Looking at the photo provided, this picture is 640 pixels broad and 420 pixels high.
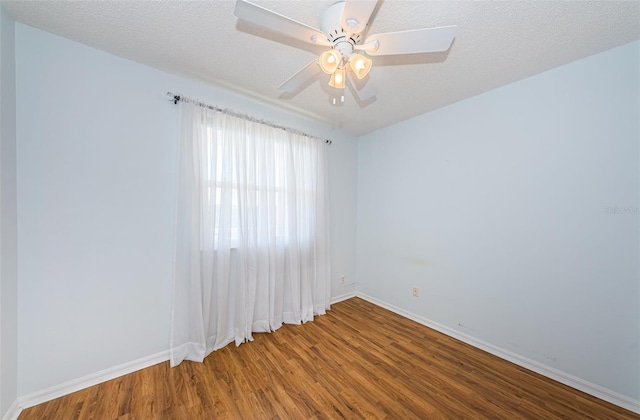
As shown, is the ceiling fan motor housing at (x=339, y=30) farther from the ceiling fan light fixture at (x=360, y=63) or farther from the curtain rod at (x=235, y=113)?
the curtain rod at (x=235, y=113)

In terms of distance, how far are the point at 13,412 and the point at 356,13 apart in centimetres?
308

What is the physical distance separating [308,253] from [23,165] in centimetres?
242

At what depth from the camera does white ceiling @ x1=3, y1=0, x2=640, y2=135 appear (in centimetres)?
132

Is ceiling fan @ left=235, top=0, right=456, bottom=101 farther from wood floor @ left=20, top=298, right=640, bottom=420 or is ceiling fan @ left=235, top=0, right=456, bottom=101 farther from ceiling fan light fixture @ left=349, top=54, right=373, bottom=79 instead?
wood floor @ left=20, top=298, right=640, bottom=420

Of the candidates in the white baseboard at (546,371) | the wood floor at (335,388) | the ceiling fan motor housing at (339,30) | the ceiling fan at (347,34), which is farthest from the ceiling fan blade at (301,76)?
the white baseboard at (546,371)

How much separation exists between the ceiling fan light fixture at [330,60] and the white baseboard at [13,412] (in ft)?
9.20

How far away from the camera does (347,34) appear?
1.25 m

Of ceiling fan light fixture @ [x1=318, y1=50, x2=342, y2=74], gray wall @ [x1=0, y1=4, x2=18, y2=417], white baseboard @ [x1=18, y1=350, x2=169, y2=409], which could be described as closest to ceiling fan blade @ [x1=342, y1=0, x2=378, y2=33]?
ceiling fan light fixture @ [x1=318, y1=50, x2=342, y2=74]

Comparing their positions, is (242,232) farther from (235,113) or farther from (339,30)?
(339,30)

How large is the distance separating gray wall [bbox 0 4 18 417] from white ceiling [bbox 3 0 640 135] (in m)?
0.31

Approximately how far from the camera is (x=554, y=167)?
6.08 ft

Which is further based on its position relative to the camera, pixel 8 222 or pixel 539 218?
pixel 539 218

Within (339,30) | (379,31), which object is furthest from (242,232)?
(379,31)

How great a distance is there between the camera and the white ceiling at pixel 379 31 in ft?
4.34
